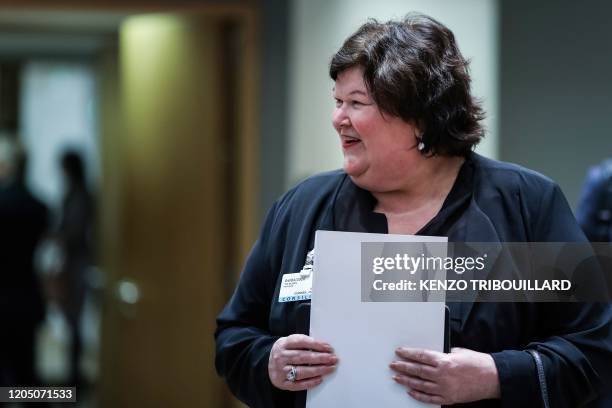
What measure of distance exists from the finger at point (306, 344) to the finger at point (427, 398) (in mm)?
162

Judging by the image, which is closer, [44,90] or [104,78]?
[104,78]

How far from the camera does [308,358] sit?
165 centimetres

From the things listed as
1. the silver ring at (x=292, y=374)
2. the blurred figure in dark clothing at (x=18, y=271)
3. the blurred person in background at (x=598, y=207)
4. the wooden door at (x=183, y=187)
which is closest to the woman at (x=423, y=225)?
the silver ring at (x=292, y=374)

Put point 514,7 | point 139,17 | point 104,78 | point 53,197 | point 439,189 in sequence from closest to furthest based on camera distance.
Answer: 1. point 439,189
2. point 514,7
3. point 139,17
4. point 104,78
5. point 53,197

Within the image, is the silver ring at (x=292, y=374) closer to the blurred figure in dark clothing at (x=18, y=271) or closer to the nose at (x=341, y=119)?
the nose at (x=341, y=119)

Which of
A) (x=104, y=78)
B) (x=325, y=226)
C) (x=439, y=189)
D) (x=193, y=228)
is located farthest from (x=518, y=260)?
(x=104, y=78)

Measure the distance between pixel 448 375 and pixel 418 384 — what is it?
6 centimetres

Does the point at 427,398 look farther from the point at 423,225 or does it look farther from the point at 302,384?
the point at 423,225

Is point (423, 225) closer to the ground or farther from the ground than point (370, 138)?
closer to the ground

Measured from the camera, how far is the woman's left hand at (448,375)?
5.23 feet

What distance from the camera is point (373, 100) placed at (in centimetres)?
175

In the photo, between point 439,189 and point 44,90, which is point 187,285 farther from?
point 44,90

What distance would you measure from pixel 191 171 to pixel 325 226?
2.78m

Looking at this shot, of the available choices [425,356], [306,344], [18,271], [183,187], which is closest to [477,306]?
[425,356]
